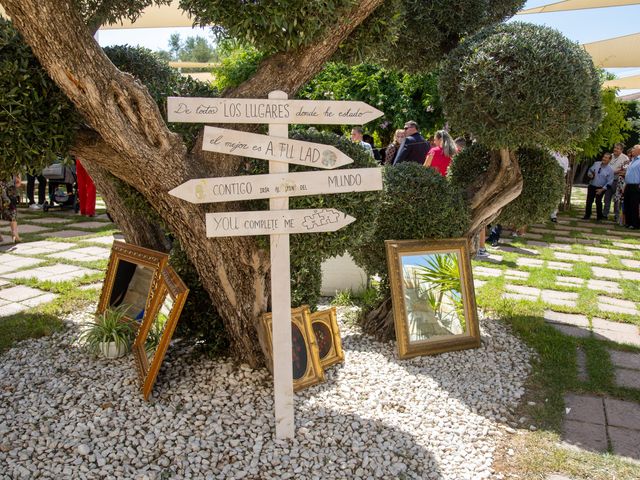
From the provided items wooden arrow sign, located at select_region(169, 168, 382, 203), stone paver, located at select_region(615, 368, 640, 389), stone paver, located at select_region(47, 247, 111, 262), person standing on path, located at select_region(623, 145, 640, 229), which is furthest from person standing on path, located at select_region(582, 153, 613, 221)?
wooden arrow sign, located at select_region(169, 168, 382, 203)

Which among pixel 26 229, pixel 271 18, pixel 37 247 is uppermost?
pixel 271 18

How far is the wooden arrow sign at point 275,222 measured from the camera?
283cm

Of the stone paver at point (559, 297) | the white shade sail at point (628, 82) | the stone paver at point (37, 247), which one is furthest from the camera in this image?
the white shade sail at point (628, 82)

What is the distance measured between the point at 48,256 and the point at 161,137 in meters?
4.89

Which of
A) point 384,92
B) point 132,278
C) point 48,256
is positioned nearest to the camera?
point 132,278

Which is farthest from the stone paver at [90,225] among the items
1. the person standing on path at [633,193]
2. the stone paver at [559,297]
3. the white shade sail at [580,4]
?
the person standing on path at [633,193]

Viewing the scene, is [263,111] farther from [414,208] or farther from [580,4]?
[580,4]

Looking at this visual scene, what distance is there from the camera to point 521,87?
3.82 meters

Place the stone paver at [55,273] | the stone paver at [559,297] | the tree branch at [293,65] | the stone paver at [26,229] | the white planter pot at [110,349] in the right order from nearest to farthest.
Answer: the tree branch at [293,65] < the white planter pot at [110,349] < the stone paver at [559,297] < the stone paver at [55,273] < the stone paver at [26,229]

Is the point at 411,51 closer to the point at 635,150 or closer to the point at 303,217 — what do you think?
the point at 303,217

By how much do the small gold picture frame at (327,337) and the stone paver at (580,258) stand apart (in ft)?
18.0

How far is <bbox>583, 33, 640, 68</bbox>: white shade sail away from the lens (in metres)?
11.9

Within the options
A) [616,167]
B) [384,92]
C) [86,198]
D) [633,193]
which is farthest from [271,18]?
[616,167]

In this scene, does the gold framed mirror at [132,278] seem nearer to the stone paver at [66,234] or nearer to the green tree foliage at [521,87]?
the green tree foliage at [521,87]
